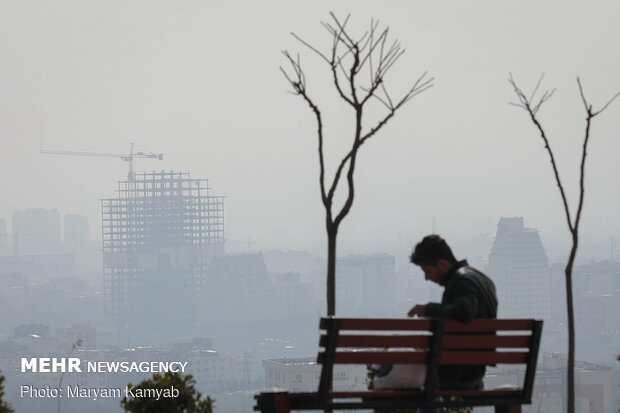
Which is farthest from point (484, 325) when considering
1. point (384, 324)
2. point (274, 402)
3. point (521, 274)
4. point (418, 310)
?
point (521, 274)

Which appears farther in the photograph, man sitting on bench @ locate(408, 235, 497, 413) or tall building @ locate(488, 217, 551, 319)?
tall building @ locate(488, 217, 551, 319)

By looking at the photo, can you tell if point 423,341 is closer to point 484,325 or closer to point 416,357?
point 416,357

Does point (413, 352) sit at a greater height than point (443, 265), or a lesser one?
lesser

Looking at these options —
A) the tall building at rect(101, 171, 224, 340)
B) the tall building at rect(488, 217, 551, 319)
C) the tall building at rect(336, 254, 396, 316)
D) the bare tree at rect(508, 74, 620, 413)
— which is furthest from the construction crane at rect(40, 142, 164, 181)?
the bare tree at rect(508, 74, 620, 413)

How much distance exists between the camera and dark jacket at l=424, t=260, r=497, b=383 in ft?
8.37

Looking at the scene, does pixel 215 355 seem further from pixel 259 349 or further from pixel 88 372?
pixel 259 349

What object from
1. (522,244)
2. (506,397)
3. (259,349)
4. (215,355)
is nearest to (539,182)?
(522,244)

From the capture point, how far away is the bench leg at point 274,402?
2.61 metres

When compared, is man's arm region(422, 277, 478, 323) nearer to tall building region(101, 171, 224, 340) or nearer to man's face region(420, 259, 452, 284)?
man's face region(420, 259, 452, 284)

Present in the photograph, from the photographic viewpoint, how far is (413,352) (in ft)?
8.33

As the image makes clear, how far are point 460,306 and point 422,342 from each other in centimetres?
13

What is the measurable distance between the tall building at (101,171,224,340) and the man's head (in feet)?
515

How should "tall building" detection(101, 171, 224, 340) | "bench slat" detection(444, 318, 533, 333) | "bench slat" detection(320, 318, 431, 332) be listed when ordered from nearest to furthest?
1. "bench slat" detection(320, 318, 431, 332)
2. "bench slat" detection(444, 318, 533, 333)
3. "tall building" detection(101, 171, 224, 340)

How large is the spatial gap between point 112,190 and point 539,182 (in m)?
81.2
